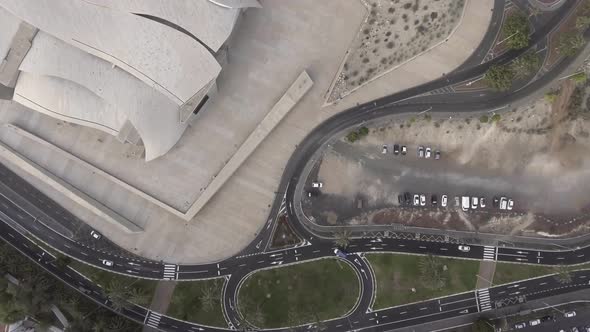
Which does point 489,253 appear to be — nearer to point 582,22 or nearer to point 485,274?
point 485,274

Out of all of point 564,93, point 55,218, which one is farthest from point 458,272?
point 55,218

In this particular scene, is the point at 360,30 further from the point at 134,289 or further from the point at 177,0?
the point at 134,289

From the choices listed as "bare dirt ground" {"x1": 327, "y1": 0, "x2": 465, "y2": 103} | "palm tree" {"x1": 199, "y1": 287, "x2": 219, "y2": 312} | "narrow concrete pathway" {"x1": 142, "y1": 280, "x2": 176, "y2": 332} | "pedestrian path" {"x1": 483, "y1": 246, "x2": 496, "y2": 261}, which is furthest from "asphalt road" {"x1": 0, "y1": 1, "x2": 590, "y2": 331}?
"bare dirt ground" {"x1": 327, "y1": 0, "x2": 465, "y2": 103}

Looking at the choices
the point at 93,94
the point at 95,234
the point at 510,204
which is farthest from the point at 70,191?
the point at 510,204

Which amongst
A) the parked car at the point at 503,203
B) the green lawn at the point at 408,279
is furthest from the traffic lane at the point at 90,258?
the parked car at the point at 503,203

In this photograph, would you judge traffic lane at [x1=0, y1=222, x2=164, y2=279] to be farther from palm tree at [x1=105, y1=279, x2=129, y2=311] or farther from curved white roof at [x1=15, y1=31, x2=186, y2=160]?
curved white roof at [x1=15, y1=31, x2=186, y2=160]

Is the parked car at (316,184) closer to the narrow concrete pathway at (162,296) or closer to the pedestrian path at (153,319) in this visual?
the narrow concrete pathway at (162,296)
